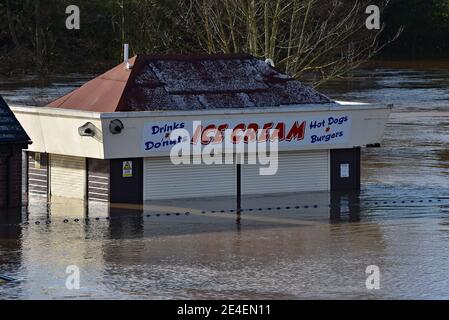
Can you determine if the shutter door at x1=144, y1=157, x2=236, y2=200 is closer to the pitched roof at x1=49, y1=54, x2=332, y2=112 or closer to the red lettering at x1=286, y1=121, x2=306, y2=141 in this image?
the pitched roof at x1=49, y1=54, x2=332, y2=112

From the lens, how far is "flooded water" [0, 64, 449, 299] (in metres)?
23.8

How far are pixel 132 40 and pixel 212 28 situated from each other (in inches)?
944

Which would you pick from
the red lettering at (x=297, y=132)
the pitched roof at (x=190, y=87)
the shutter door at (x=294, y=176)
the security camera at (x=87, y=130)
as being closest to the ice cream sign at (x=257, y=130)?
the red lettering at (x=297, y=132)

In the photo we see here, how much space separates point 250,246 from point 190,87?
25.7 feet

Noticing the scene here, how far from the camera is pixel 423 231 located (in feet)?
98.7

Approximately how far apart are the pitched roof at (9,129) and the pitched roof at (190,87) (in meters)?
2.18

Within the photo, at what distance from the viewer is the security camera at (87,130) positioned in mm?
32906

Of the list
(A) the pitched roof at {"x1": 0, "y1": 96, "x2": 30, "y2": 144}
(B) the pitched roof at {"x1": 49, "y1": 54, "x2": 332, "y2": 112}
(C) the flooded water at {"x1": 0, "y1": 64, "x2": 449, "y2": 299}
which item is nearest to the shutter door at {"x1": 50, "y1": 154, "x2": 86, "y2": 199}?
(C) the flooded water at {"x1": 0, "y1": 64, "x2": 449, "y2": 299}

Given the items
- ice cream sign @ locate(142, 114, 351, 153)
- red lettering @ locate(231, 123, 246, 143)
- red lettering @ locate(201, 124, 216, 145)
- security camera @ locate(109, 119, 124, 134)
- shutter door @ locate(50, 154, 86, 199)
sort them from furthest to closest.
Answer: shutter door @ locate(50, 154, 86, 199), red lettering @ locate(231, 123, 246, 143), red lettering @ locate(201, 124, 216, 145), ice cream sign @ locate(142, 114, 351, 153), security camera @ locate(109, 119, 124, 134)

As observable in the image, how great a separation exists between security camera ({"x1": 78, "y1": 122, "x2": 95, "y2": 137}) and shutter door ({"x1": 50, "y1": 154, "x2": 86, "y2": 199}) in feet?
4.53

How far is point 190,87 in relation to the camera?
3497 centimetres
